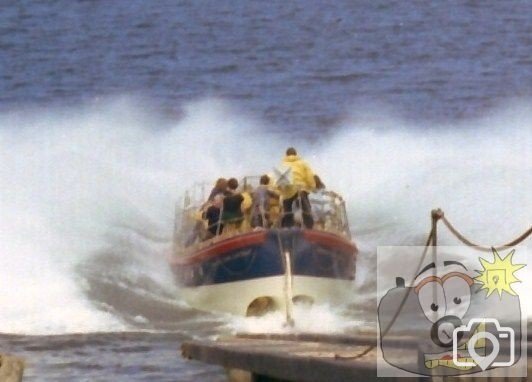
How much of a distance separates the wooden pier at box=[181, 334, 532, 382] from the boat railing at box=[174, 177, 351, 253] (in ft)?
10.8

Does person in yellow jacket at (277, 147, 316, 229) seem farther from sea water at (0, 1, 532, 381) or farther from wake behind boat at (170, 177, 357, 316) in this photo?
sea water at (0, 1, 532, 381)

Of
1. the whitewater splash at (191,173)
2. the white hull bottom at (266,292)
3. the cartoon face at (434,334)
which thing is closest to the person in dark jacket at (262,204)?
the white hull bottom at (266,292)

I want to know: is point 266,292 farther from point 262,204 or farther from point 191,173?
point 191,173

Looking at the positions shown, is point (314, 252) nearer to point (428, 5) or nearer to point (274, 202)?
point (274, 202)

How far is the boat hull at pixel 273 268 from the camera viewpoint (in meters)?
13.1

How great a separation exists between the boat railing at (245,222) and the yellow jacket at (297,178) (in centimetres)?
11

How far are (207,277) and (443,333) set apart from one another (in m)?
6.55

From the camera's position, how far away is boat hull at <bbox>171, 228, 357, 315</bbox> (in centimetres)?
1309

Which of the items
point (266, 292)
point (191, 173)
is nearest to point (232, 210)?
point (266, 292)

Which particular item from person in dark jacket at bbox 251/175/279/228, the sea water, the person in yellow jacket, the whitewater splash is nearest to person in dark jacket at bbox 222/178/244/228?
person in dark jacket at bbox 251/175/279/228

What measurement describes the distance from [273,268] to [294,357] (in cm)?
527

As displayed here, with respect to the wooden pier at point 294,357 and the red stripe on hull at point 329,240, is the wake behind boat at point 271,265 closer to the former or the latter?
the red stripe on hull at point 329,240

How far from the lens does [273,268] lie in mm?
13141

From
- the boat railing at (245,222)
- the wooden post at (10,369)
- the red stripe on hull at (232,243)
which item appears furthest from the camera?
the boat railing at (245,222)
